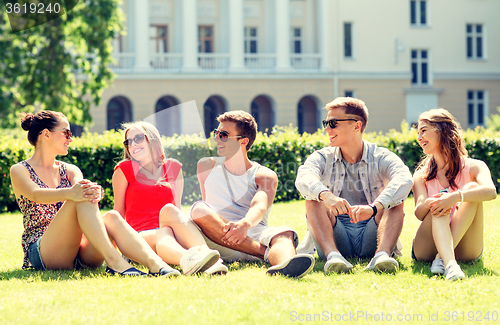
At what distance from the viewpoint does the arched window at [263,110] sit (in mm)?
30663

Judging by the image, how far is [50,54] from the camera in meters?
17.7

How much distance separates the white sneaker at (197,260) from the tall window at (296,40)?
27775mm

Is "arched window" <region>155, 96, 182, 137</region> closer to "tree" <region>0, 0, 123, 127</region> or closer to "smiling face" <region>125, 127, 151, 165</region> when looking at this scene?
"smiling face" <region>125, 127, 151, 165</region>

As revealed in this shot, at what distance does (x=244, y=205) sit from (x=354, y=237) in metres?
1.04

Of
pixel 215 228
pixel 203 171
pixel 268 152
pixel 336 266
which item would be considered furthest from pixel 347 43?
pixel 336 266

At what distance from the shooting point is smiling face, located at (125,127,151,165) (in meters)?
4.54

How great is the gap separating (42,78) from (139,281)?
50.2 ft

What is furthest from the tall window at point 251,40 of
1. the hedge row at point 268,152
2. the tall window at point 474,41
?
the hedge row at point 268,152

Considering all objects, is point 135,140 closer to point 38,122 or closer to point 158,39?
point 38,122

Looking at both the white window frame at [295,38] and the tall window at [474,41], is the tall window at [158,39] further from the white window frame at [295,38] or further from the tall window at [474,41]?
the tall window at [474,41]

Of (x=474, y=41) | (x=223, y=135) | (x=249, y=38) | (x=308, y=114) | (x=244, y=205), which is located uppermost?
(x=249, y=38)

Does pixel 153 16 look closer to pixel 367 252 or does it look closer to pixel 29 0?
pixel 29 0

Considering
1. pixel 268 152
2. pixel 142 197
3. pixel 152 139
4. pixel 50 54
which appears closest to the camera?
pixel 152 139

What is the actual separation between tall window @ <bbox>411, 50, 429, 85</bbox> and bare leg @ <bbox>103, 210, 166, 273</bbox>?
29491mm
